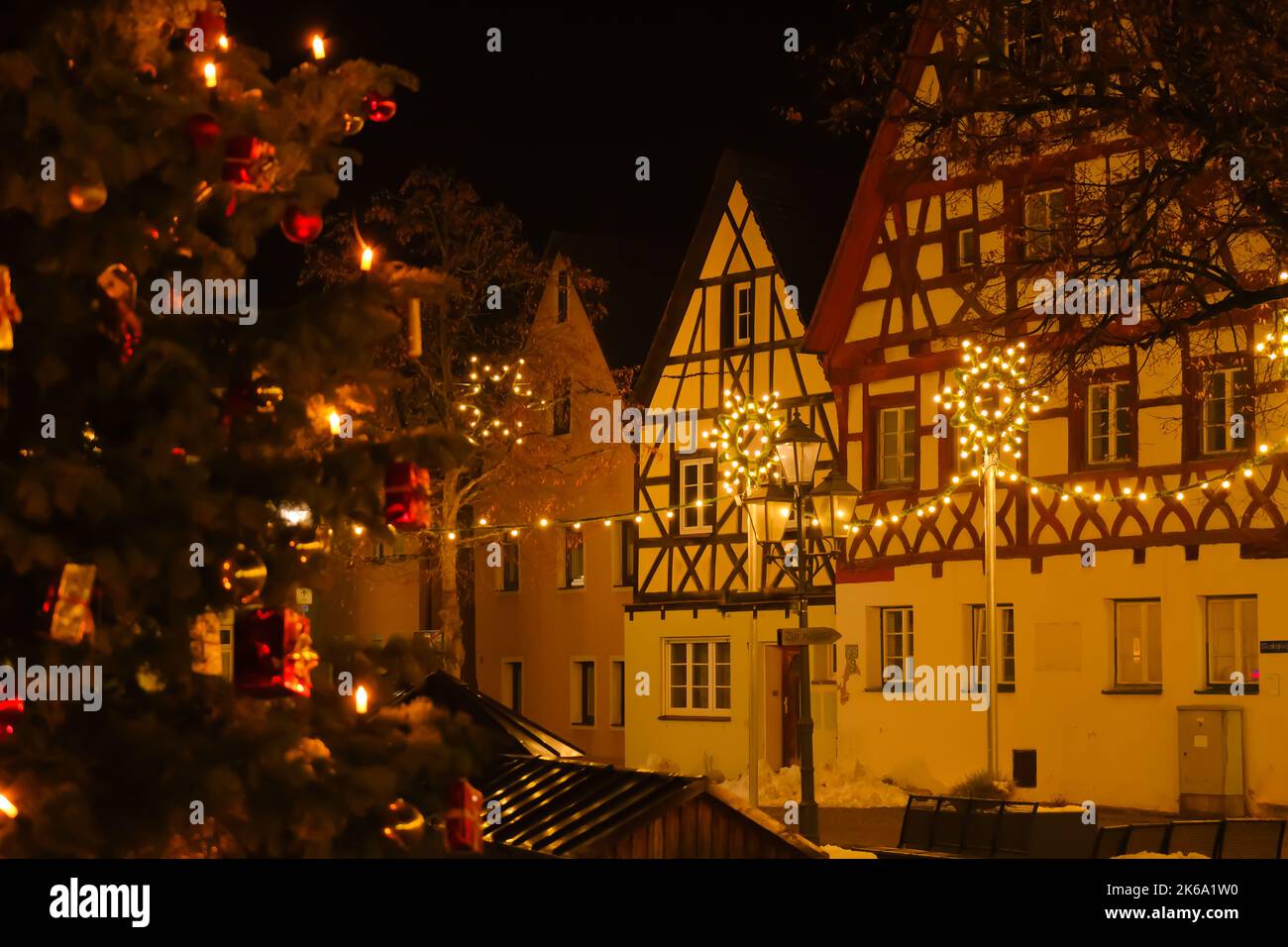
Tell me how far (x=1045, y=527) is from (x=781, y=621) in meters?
7.15

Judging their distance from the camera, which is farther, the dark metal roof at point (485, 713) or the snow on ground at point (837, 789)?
the snow on ground at point (837, 789)

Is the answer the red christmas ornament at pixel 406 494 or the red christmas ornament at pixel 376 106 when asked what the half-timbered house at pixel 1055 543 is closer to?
the red christmas ornament at pixel 376 106

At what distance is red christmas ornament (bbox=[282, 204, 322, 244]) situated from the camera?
666 centimetres

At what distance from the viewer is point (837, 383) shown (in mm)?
30125

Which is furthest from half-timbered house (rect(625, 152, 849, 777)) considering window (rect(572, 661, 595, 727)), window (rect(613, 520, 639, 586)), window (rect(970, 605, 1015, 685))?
window (rect(970, 605, 1015, 685))

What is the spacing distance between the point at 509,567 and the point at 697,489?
7.04m

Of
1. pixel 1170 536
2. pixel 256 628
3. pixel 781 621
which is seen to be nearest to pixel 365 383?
pixel 256 628

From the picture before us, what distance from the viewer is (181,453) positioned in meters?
6.33

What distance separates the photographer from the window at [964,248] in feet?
92.1

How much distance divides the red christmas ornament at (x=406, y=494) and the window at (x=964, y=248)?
22.3 meters

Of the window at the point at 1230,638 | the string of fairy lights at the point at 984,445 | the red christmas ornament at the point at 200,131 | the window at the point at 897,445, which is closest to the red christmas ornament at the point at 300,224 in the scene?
the red christmas ornament at the point at 200,131

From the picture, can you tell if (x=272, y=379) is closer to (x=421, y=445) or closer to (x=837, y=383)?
(x=421, y=445)

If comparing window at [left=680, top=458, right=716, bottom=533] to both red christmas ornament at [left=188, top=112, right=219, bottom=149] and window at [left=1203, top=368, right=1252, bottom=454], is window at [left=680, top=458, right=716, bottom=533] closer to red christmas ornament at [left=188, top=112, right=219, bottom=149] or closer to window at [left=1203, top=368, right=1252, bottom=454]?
window at [left=1203, top=368, right=1252, bottom=454]

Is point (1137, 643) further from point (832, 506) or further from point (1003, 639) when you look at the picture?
point (832, 506)
